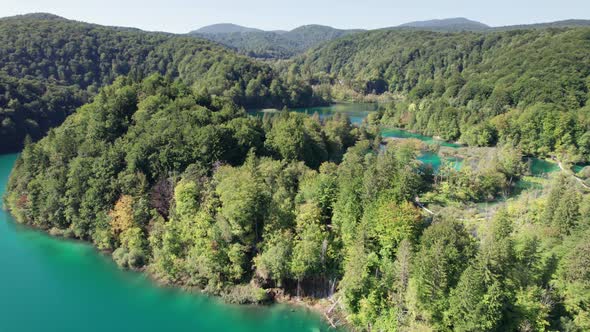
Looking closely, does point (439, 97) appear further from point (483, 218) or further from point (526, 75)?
point (483, 218)

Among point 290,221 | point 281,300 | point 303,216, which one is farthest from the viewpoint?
point 290,221

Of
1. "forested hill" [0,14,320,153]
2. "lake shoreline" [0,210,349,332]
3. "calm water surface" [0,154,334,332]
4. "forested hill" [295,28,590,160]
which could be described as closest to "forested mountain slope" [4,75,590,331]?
"lake shoreline" [0,210,349,332]

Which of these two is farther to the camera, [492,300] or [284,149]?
[284,149]

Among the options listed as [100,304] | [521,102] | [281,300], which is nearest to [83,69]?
[100,304]

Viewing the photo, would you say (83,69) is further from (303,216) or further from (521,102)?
(521,102)

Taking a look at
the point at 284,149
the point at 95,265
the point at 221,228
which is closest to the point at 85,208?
the point at 95,265

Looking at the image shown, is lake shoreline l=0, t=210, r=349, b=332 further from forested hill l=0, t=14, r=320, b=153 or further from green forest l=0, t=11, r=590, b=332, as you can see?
forested hill l=0, t=14, r=320, b=153

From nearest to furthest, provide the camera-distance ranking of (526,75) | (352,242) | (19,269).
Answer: (352,242), (19,269), (526,75)

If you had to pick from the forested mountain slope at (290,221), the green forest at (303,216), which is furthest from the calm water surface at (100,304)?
the forested mountain slope at (290,221)
